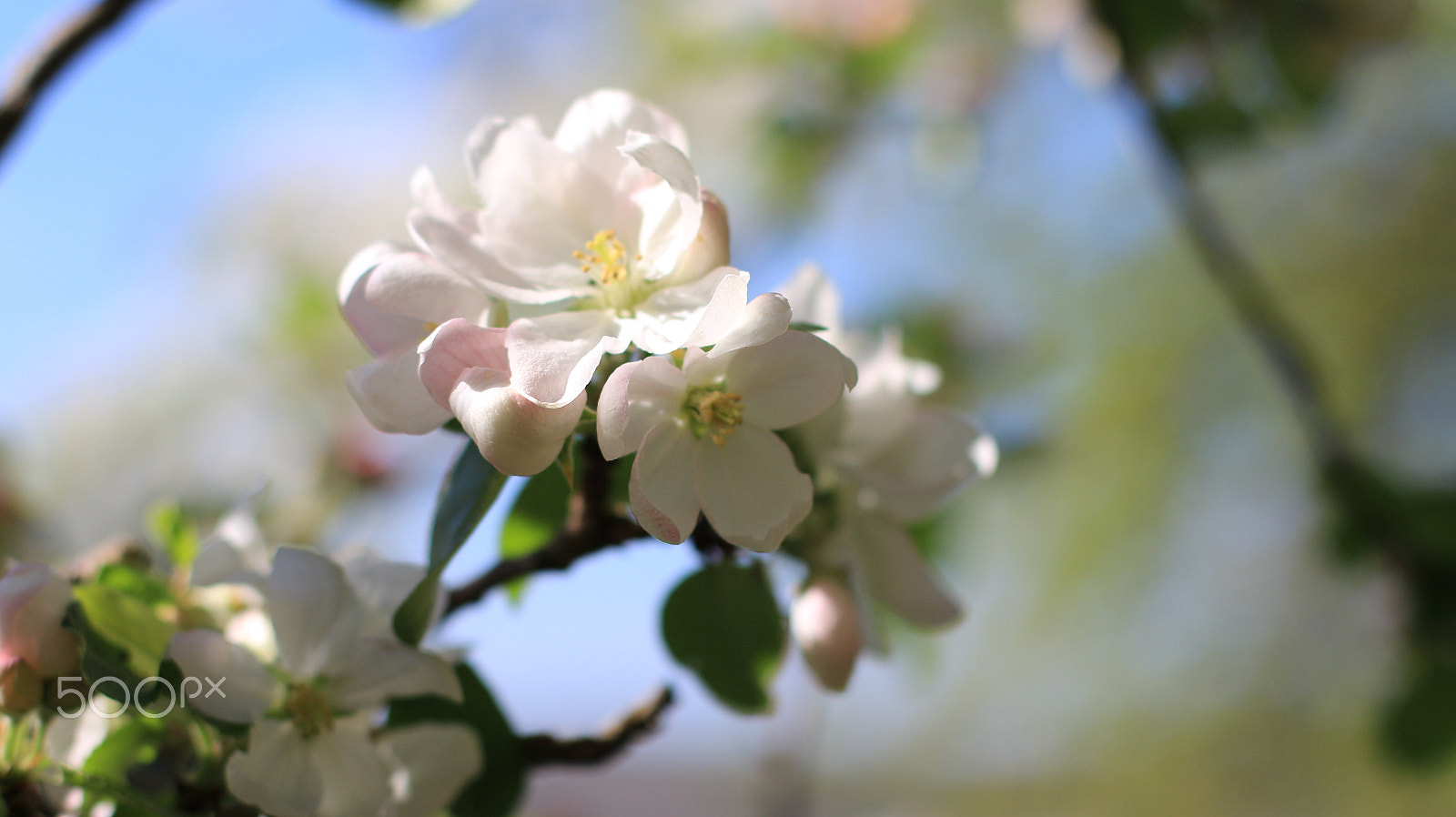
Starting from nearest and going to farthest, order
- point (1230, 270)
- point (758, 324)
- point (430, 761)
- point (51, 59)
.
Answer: point (758, 324)
point (430, 761)
point (51, 59)
point (1230, 270)

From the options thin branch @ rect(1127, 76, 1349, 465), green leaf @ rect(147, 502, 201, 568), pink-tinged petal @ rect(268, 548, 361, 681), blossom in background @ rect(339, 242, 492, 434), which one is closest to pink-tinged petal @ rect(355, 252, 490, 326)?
blossom in background @ rect(339, 242, 492, 434)

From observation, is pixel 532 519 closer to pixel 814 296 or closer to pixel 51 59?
pixel 814 296

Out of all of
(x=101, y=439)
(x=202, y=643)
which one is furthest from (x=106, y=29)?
(x=101, y=439)

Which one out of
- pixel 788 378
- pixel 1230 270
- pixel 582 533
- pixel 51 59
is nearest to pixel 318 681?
pixel 582 533

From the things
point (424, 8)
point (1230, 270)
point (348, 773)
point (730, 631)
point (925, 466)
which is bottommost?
point (348, 773)

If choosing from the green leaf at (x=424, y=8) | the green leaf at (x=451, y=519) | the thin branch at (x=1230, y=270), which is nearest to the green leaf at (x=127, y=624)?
the green leaf at (x=451, y=519)

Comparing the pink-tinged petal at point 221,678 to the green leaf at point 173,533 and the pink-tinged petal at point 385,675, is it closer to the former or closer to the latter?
the pink-tinged petal at point 385,675

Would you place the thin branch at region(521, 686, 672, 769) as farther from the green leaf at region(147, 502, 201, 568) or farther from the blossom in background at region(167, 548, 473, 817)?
the green leaf at region(147, 502, 201, 568)
